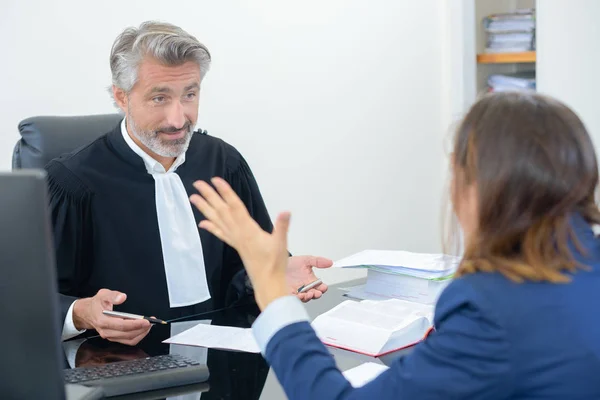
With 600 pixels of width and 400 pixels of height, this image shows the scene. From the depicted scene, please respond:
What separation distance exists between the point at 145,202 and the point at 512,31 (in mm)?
2295

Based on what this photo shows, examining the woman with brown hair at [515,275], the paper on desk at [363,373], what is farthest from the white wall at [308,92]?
the woman with brown hair at [515,275]

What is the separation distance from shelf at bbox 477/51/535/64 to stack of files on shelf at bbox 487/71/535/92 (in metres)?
0.09

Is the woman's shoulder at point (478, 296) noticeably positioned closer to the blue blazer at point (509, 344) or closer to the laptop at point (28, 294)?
the blue blazer at point (509, 344)

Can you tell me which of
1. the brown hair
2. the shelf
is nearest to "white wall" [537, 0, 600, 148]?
the shelf

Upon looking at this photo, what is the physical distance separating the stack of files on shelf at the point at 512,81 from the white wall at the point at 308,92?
0.26 meters

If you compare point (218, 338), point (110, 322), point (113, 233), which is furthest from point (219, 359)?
point (113, 233)

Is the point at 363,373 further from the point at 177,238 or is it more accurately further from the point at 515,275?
the point at 177,238

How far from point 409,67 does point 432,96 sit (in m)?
0.22

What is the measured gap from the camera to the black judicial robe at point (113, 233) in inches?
80.4

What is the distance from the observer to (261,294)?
3.86 ft

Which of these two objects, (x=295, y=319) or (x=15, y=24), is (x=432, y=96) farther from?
(x=295, y=319)

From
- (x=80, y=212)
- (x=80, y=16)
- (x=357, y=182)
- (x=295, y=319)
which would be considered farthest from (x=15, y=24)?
(x=295, y=319)

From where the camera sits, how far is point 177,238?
2.13m

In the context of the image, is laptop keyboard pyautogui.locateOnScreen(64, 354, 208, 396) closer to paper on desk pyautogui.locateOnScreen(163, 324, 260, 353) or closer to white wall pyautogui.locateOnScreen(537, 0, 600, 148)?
paper on desk pyautogui.locateOnScreen(163, 324, 260, 353)
